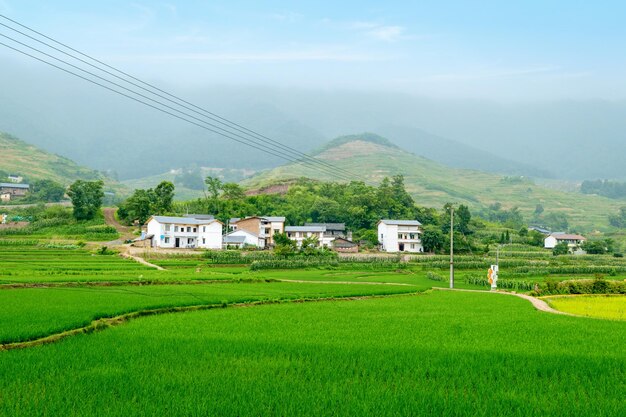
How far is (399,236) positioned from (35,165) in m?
109

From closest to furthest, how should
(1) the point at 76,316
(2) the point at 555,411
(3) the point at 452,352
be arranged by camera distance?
(2) the point at 555,411 → (3) the point at 452,352 → (1) the point at 76,316

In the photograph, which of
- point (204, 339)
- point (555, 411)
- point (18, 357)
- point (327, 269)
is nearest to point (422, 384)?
point (555, 411)

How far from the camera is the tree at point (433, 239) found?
224ft

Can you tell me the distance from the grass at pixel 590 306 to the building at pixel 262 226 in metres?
44.6

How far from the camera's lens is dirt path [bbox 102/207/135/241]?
63000 millimetres

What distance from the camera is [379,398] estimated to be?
7.85m

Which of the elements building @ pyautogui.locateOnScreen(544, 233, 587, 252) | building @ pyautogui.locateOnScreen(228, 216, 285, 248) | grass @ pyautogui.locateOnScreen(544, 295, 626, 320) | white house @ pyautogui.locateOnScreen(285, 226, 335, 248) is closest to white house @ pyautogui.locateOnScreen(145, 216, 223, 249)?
building @ pyautogui.locateOnScreen(228, 216, 285, 248)

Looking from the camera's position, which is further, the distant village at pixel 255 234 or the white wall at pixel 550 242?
the white wall at pixel 550 242

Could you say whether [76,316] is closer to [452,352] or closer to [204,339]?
[204,339]

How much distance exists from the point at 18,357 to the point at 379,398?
267 inches

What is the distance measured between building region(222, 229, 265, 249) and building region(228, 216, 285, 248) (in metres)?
0.90

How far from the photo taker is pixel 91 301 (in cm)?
1969

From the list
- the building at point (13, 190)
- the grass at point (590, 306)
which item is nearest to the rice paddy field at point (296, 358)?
the grass at point (590, 306)

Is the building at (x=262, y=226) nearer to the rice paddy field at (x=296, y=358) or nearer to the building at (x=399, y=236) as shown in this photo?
the building at (x=399, y=236)
